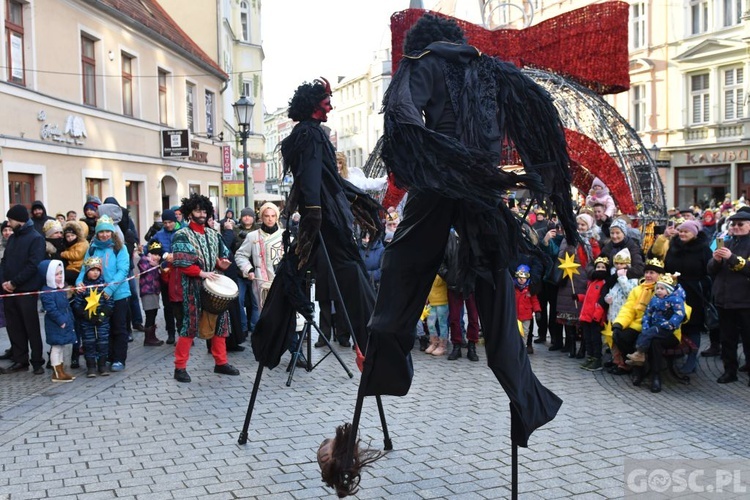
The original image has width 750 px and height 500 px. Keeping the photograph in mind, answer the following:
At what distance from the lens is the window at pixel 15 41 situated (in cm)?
1541

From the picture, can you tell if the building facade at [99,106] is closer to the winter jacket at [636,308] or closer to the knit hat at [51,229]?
the knit hat at [51,229]

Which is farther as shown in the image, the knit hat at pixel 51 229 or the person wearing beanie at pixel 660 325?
the knit hat at pixel 51 229

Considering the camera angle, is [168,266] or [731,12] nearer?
[168,266]

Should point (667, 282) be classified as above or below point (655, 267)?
below

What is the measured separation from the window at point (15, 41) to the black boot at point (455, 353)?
37.2ft

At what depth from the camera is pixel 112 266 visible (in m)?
8.60

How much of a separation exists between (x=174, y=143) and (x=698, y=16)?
23.2 m

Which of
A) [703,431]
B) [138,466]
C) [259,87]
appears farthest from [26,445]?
[259,87]

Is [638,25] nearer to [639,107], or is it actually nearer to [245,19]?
[639,107]

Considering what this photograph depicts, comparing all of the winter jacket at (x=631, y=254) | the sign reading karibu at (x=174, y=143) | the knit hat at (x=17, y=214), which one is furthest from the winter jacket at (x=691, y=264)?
the sign reading karibu at (x=174, y=143)

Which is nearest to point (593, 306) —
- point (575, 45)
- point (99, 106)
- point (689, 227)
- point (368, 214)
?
point (689, 227)

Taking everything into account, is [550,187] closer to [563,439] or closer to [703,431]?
[563,439]

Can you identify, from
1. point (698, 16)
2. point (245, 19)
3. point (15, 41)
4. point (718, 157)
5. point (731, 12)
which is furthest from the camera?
point (245, 19)

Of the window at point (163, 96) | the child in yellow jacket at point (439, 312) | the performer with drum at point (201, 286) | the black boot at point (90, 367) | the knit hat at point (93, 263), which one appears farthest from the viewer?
the window at point (163, 96)
